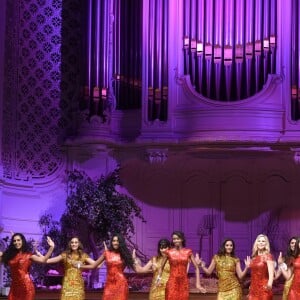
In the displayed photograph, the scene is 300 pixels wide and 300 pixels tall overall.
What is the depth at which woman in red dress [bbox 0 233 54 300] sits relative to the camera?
1202 centimetres

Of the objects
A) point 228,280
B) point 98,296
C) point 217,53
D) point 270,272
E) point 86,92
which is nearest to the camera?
point 270,272

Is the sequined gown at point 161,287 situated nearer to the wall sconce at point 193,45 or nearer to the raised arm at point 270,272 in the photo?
the raised arm at point 270,272

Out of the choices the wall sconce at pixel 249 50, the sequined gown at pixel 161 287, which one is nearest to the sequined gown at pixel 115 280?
the sequined gown at pixel 161 287

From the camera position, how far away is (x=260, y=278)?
1177 cm

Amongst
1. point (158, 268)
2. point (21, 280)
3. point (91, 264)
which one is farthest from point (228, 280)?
point (21, 280)

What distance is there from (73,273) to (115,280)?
2.05ft

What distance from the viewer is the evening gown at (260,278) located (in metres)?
11.7

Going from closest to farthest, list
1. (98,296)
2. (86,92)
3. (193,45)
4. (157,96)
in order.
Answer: (98,296)
(193,45)
(157,96)
(86,92)

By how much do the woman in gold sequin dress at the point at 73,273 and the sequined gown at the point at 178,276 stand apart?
1.03m

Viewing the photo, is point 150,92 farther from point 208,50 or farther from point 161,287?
point 161,287

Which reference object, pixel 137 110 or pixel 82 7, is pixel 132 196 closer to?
pixel 137 110

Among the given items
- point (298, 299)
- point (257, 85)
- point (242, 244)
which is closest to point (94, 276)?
point (242, 244)

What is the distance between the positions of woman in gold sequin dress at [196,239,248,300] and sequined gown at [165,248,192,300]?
0.77ft

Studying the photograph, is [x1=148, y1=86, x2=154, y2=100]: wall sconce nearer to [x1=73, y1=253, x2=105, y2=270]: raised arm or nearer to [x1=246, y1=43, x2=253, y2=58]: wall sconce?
[x1=246, y1=43, x2=253, y2=58]: wall sconce
